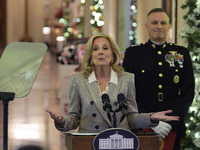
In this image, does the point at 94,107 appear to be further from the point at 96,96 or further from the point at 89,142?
the point at 89,142

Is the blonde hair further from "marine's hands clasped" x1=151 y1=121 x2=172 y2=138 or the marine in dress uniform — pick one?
the marine in dress uniform

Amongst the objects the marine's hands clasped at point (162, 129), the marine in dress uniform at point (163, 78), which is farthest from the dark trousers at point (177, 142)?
the marine's hands clasped at point (162, 129)

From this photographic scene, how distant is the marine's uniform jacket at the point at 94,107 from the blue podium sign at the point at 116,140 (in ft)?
1.73

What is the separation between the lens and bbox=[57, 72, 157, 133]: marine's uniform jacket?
414 centimetres

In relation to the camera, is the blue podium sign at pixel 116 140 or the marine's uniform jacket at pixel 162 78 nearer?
the blue podium sign at pixel 116 140

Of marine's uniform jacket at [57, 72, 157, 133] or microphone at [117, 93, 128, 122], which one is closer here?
microphone at [117, 93, 128, 122]

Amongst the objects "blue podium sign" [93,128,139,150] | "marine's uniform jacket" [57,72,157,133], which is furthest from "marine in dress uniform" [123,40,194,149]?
"blue podium sign" [93,128,139,150]

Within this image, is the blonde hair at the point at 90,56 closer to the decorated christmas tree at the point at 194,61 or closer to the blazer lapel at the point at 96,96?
the blazer lapel at the point at 96,96

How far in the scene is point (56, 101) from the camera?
14.3 m

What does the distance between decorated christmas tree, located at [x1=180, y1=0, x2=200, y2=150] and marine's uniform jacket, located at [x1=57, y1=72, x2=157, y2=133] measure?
2.15 m

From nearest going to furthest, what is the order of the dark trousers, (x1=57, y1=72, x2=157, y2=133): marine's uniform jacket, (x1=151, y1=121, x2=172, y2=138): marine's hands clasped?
(x1=57, y1=72, x2=157, y2=133): marine's uniform jacket → (x1=151, y1=121, x2=172, y2=138): marine's hands clasped → the dark trousers

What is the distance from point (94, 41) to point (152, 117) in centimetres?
63

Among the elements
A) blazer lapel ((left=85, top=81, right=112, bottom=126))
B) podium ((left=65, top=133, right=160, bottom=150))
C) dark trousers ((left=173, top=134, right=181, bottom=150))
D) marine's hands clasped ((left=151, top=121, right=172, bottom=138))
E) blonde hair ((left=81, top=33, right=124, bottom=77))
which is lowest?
dark trousers ((left=173, top=134, right=181, bottom=150))

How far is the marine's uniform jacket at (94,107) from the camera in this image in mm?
4141
